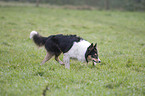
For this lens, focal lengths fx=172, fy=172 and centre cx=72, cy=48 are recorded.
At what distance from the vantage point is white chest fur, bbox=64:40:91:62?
19.2 feet

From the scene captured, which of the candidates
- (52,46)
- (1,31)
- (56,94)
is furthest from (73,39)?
(1,31)

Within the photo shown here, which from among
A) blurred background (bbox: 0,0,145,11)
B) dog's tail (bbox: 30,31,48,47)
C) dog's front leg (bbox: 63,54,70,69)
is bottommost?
dog's front leg (bbox: 63,54,70,69)

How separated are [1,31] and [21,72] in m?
7.68

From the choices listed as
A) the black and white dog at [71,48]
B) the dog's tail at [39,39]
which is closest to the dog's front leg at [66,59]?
the black and white dog at [71,48]

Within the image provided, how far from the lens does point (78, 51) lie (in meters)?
5.89

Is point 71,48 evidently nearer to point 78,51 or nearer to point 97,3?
point 78,51

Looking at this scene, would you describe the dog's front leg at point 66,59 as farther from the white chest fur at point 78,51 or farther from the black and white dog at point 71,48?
the white chest fur at point 78,51

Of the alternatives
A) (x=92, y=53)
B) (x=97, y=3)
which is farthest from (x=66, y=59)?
(x=97, y=3)

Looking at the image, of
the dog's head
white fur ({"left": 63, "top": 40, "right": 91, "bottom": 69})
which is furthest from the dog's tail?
the dog's head

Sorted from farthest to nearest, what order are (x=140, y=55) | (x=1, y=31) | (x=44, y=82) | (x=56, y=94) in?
1. (x=1, y=31)
2. (x=140, y=55)
3. (x=44, y=82)
4. (x=56, y=94)

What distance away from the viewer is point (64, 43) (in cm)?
607

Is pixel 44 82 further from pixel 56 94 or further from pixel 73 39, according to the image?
pixel 73 39

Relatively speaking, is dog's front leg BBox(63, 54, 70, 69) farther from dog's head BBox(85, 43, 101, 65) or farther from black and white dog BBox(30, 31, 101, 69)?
dog's head BBox(85, 43, 101, 65)

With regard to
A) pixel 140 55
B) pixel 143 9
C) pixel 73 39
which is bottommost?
pixel 140 55
